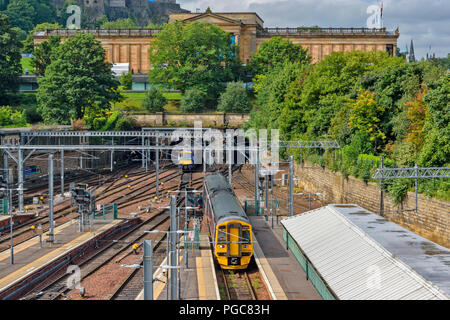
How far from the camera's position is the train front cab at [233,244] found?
28125mm

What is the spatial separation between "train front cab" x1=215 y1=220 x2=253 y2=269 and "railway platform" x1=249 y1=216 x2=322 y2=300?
3.70 feet

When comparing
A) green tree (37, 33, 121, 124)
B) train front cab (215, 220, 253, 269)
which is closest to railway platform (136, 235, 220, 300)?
train front cab (215, 220, 253, 269)

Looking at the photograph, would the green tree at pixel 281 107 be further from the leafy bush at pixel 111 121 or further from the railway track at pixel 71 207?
the leafy bush at pixel 111 121

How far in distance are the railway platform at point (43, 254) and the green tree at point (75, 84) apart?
36092 millimetres

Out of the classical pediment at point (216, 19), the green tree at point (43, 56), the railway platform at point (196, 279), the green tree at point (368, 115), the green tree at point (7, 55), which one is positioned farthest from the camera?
the classical pediment at point (216, 19)

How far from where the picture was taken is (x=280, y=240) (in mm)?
35781

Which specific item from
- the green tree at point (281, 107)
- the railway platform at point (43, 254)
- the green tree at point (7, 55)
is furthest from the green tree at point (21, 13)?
the railway platform at point (43, 254)

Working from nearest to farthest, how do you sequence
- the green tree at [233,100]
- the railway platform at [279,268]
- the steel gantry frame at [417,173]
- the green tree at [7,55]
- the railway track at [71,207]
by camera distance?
the railway platform at [279,268] < the steel gantry frame at [417,173] < the railway track at [71,207] < the green tree at [7,55] < the green tree at [233,100]

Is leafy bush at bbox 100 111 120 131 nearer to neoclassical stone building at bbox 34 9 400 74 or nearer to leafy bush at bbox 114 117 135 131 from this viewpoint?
leafy bush at bbox 114 117 135 131

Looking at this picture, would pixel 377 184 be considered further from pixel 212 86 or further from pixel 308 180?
pixel 212 86

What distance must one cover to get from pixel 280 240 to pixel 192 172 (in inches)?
1519

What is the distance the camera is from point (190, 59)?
99938 millimetres
